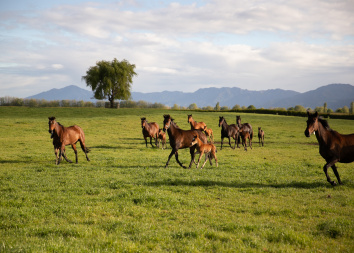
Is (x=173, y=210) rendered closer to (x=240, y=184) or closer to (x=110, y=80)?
(x=240, y=184)

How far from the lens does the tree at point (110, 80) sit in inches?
2830

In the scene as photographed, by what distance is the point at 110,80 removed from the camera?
2805 inches

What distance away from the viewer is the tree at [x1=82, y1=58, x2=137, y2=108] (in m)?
71.9

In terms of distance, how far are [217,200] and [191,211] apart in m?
1.44

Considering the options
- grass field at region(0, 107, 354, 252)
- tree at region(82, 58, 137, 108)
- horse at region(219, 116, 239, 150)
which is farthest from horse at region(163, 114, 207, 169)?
tree at region(82, 58, 137, 108)

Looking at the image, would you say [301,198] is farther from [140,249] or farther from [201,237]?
[140,249]

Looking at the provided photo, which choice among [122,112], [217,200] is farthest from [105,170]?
[122,112]

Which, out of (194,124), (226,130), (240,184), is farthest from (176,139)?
(194,124)

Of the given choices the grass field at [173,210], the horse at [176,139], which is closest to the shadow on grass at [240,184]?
the grass field at [173,210]

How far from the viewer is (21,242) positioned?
18.7ft

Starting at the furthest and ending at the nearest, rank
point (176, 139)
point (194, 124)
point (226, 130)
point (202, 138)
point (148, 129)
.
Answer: point (194, 124) < point (226, 130) < point (148, 129) < point (202, 138) < point (176, 139)

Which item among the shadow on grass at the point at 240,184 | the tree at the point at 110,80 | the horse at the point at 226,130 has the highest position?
the tree at the point at 110,80

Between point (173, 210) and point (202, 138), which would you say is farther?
point (202, 138)

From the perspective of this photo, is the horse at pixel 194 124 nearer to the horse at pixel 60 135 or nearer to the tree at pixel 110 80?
the horse at pixel 60 135
